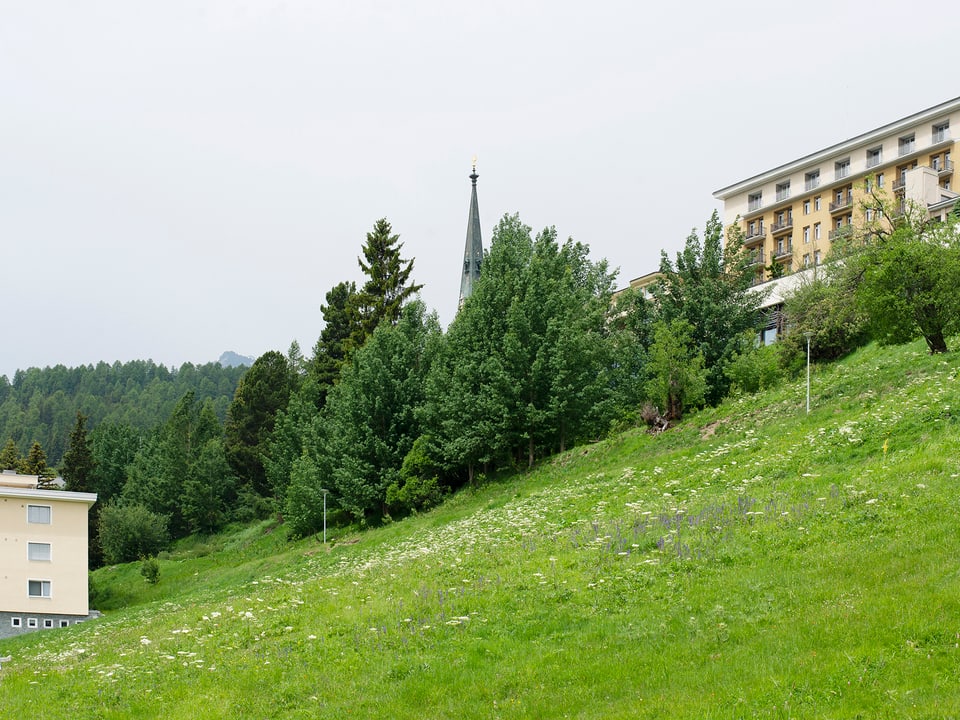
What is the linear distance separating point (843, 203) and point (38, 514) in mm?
68488

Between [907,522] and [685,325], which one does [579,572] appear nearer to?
[907,522]

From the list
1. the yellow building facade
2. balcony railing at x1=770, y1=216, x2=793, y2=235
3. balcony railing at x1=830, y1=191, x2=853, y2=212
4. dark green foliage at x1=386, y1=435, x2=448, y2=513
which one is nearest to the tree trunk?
dark green foliage at x1=386, y1=435, x2=448, y2=513

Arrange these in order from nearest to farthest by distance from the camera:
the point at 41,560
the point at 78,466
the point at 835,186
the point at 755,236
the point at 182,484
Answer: the point at 41,560, the point at 182,484, the point at 835,186, the point at 78,466, the point at 755,236

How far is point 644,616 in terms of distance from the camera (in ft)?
57.4

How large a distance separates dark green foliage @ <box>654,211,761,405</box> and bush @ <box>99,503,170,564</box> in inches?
1698

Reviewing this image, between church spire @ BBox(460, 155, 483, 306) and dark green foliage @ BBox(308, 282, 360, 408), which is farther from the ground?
church spire @ BBox(460, 155, 483, 306)

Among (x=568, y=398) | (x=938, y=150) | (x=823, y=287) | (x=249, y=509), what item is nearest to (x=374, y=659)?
(x=568, y=398)

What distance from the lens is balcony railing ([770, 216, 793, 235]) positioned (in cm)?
9406

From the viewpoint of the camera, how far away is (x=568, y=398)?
4753 cm

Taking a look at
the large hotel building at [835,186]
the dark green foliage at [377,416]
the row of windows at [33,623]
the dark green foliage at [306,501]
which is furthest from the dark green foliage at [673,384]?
the row of windows at [33,623]

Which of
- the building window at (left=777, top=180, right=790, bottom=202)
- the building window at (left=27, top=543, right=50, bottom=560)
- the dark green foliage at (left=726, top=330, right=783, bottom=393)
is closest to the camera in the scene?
the dark green foliage at (left=726, top=330, right=783, bottom=393)

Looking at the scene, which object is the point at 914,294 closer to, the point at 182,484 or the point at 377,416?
the point at 377,416

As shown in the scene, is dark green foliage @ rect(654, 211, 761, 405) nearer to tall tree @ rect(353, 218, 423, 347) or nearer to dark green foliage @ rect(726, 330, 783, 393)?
dark green foliage @ rect(726, 330, 783, 393)

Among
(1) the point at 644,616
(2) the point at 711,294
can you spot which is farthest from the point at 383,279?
(1) the point at 644,616
